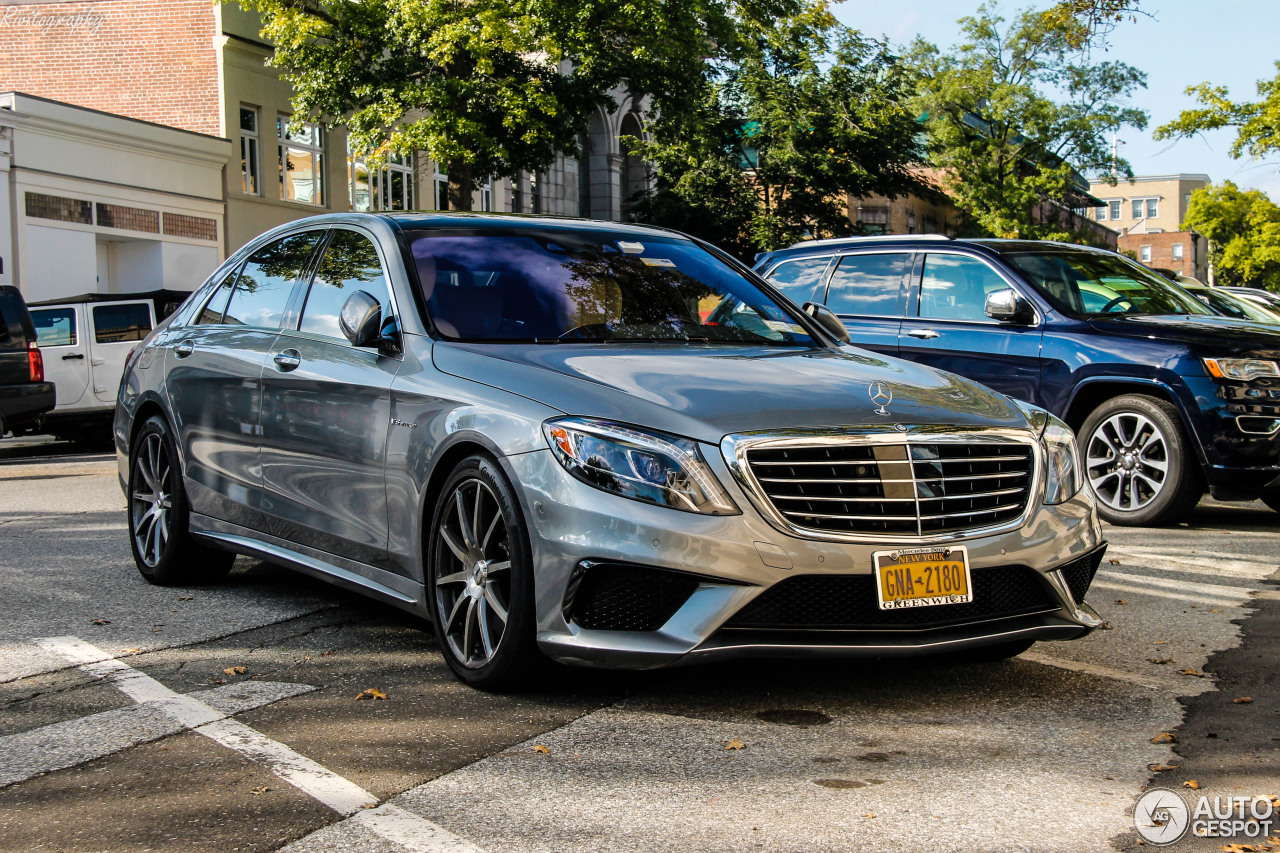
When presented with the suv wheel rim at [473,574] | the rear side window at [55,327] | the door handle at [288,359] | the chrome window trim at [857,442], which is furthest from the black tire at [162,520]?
the rear side window at [55,327]

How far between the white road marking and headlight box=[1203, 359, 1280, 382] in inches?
257

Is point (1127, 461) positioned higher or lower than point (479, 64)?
lower

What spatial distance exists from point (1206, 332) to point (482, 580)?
596 centimetres

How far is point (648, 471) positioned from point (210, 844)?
1580 mm

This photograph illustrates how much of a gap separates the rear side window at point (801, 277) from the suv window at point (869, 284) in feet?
0.46

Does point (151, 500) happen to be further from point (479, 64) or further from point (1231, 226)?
point (1231, 226)

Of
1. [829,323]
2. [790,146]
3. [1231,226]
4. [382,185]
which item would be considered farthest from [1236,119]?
[1231,226]

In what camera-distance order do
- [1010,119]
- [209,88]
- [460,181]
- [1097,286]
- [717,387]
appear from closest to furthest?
[717,387]
[1097,286]
[460,181]
[209,88]
[1010,119]

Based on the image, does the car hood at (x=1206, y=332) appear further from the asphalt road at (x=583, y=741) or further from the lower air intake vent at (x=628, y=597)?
the lower air intake vent at (x=628, y=597)

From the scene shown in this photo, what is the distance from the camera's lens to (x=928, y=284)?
33.2ft

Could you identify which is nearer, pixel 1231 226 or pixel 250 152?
pixel 250 152

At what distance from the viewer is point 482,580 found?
4.50 m

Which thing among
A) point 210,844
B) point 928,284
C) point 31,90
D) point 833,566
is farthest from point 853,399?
point 31,90

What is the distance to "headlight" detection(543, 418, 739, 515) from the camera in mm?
4082
